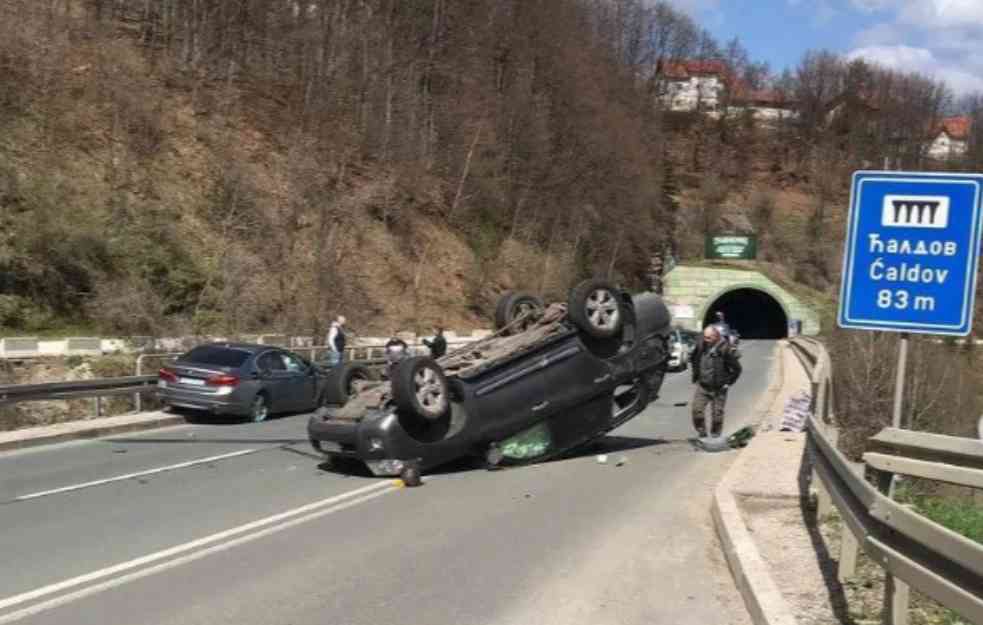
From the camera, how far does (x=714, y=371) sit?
1644 cm

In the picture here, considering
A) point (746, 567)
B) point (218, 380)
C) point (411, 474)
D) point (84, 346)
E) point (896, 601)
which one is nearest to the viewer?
point (896, 601)

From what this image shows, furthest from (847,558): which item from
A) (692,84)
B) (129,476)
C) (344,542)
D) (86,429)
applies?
(692,84)

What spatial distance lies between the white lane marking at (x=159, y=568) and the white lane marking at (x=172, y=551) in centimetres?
13

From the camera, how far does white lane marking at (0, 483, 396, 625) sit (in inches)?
267

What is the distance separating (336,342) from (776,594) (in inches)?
781

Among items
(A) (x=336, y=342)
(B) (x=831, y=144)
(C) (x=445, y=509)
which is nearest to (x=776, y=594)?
(C) (x=445, y=509)

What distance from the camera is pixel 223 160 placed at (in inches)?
1640

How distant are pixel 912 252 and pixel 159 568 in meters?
6.28

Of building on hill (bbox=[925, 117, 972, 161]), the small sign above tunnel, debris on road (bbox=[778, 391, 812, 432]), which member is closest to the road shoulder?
debris on road (bbox=[778, 391, 812, 432])

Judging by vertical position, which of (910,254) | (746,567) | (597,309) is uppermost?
(910,254)

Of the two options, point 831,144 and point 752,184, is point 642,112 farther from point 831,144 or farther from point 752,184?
point 831,144

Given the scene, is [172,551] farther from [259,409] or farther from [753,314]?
[753,314]

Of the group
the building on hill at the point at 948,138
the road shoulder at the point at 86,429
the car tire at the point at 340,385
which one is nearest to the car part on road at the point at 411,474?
the car tire at the point at 340,385

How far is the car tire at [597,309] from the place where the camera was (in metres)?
14.1
